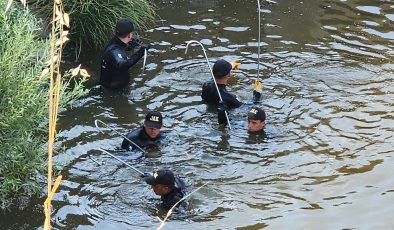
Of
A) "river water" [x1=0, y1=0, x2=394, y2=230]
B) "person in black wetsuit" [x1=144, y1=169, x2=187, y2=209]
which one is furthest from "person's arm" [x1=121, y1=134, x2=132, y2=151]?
"person in black wetsuit" [x1=144, y1=169, x2=187, y2=209]

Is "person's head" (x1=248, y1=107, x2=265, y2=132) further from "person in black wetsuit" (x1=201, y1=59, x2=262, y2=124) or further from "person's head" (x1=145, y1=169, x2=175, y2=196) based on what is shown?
"person's head" (x1=145, y1=169, x2=175, y2=196)

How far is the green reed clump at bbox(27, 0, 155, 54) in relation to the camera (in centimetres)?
941

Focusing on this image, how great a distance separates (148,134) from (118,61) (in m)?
1.71

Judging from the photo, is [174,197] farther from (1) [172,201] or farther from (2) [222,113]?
(2) [222,113]

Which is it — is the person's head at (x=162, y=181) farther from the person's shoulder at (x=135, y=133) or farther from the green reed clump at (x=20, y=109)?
the person's shoulder at (x=135, y=133)

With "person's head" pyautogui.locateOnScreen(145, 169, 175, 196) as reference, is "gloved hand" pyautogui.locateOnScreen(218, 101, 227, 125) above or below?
below

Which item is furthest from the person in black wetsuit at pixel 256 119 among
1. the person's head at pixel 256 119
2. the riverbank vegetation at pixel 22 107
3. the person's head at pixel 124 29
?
the riverbank vegetation at pixel 22 107

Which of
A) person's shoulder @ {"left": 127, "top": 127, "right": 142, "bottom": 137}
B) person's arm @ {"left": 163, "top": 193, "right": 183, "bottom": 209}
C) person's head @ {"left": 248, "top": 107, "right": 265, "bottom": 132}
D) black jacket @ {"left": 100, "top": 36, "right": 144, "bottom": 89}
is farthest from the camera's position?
black jacket @ {"left": 100, "top": 36, "right": 144, "bottom": 89}

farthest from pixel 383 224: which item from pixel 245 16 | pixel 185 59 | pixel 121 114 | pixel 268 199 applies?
pixel 245 16

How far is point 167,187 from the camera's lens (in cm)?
582

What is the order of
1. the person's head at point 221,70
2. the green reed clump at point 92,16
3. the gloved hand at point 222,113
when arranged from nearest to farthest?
the gloved hand at point 222,113 → the person's head at point 221,70 → the green reed clump at point 92,16

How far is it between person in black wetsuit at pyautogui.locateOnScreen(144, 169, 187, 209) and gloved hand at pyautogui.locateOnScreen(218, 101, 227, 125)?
5.90 ft

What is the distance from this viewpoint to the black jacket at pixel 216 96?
8.22m

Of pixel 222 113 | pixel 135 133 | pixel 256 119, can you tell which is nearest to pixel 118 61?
pixel 135 133
